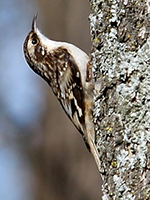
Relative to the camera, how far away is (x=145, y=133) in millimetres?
1928

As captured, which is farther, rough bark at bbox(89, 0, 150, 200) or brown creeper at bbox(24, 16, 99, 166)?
brown creeper at bbox(24, 16, 99, 166)

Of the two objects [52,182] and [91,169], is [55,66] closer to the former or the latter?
[91,169]

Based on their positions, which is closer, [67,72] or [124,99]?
[124,99]

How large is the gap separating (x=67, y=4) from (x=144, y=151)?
8.43ft

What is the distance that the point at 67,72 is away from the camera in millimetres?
2871

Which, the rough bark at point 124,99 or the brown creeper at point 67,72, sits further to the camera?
the brown creeper at point 67,72

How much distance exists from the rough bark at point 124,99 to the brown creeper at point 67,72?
21.2 inches

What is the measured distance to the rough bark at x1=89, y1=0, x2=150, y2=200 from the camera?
193cm

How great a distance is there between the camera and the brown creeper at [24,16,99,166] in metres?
2.74

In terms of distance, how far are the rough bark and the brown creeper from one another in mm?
539

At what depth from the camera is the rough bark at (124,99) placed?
1.93m

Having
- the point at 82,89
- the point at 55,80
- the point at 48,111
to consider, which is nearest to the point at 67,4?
the point at 48,111

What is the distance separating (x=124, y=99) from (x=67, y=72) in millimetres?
912

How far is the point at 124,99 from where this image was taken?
201 cm
